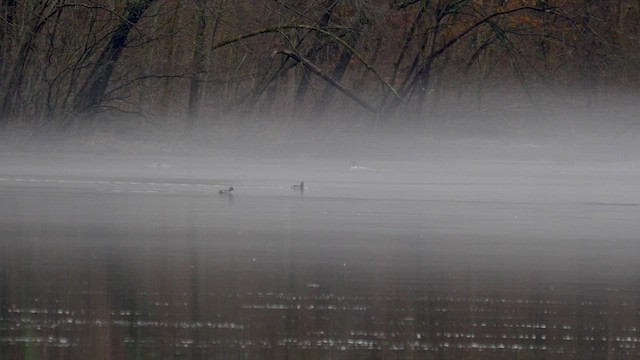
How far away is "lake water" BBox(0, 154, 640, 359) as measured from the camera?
7.74 metres

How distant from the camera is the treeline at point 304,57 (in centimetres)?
2900

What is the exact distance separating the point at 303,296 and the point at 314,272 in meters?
1.25

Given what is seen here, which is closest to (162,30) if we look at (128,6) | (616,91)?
(128,6)

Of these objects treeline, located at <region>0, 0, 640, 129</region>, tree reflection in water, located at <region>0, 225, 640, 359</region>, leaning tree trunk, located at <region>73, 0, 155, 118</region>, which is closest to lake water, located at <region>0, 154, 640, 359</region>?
tree reflection in water, located at <region>0, 225, 640, 359</region>

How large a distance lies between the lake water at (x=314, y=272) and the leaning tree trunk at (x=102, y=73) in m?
9.02

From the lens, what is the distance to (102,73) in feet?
96.8

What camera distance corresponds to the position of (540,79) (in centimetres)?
3622

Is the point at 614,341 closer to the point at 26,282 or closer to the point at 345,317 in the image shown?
the point at 345,317

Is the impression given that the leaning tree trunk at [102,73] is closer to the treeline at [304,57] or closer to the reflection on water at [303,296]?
the treeline at [304,57]

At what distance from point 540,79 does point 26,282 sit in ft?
91.8

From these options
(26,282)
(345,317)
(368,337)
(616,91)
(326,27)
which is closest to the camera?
(368,337)

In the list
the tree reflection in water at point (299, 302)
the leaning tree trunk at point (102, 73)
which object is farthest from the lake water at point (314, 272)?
the leaning tree trunk at point (102, 73)

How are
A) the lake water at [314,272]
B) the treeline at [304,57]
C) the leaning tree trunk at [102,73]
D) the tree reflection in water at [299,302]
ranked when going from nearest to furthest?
the tree reflection in water at [299,302], the lake water at [314,272], the leaning tree trunk at [102,73], the treeline at [304,57]

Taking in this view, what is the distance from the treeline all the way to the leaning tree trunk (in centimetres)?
3
